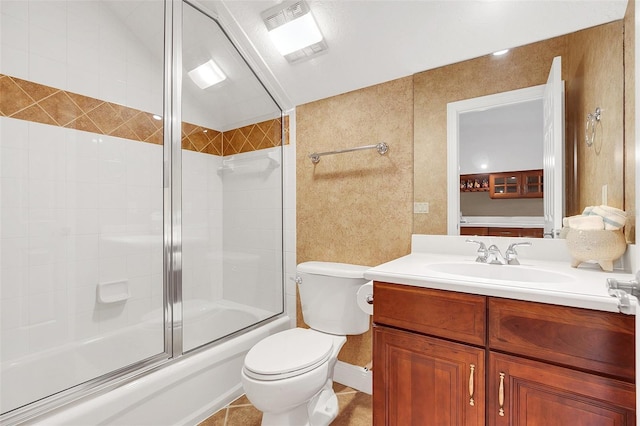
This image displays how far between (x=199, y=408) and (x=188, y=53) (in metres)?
1.96

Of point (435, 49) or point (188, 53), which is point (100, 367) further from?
point (435, 49)

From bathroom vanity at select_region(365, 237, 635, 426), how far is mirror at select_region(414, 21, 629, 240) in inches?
14.5

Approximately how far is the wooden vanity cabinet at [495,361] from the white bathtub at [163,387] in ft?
3.09

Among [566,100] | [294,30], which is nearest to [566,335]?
[566,100]

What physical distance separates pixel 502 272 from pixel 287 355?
99cm

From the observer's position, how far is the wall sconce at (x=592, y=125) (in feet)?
3.92

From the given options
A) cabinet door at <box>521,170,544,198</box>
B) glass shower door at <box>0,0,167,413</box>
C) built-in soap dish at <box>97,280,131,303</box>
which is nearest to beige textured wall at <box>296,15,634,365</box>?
cabinet door at <box>521,170,544,198</box>

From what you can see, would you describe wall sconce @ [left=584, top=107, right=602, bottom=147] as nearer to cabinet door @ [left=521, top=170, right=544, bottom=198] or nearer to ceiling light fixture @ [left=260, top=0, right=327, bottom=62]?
cabinet door @ [left=521, top=170, right=544, bottom=198]

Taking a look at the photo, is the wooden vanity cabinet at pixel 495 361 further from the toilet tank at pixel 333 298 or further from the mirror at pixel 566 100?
the mirror at pixel 566 100

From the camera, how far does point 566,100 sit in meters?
1.29

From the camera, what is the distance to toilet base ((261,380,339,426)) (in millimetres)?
1338

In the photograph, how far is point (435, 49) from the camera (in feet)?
5.08

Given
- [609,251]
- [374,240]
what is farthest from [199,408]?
[609,251]

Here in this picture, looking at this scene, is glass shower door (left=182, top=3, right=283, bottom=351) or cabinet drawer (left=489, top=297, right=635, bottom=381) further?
glass shower door (left=182, top=3, right=283, bottom=351)
